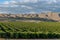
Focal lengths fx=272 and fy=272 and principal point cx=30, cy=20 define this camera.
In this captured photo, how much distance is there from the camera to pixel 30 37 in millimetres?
50500

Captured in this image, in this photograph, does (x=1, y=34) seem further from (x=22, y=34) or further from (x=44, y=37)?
(x=44, y=37)

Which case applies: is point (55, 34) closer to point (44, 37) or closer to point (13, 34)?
point (44, 37)

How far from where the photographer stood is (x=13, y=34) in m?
50.5

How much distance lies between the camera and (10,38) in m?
47.6

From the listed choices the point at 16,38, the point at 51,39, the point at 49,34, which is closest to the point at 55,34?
the point at 49,34

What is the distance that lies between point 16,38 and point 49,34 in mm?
6755

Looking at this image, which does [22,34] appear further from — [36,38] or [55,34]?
[55,34]

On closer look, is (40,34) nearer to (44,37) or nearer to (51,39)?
(44,37)

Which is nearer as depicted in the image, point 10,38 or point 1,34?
point 10,38

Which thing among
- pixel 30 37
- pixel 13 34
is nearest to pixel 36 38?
pixel 30 37

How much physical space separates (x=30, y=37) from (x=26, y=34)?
0.98m

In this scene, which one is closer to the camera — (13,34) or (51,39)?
(51,39)

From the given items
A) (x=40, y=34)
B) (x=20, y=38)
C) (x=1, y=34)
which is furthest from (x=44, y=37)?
(x=1, y=34)

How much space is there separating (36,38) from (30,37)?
51.3 inches
